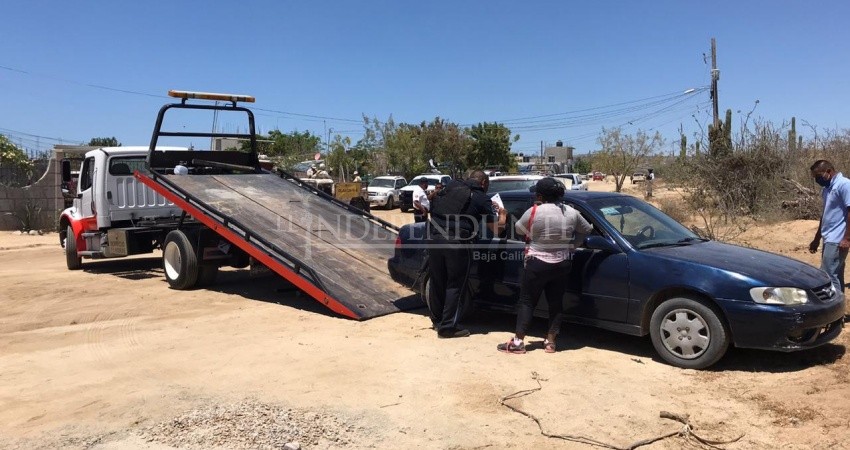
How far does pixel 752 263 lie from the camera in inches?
214

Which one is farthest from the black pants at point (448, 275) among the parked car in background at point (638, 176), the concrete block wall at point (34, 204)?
the parked car in background at point (638, 176)

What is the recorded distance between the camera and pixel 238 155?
11289 millimetres

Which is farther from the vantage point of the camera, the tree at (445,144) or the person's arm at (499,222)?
the tree at (445,144)

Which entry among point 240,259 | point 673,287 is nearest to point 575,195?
point 673,287

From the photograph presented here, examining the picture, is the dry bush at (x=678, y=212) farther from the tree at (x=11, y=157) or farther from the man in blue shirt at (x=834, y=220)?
the tree at (x=11, y=157)

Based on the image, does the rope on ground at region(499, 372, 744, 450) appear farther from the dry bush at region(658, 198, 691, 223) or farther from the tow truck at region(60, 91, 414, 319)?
the dry bush at region(658, 198, 691, 223)

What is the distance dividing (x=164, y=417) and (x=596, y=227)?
13.4 feet

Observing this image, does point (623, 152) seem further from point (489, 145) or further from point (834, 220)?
point (834, 220)

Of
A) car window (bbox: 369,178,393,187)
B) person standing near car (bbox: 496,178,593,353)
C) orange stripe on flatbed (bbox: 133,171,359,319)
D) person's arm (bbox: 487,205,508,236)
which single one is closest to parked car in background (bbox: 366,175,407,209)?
car window (bbox: 369,178,393,187)

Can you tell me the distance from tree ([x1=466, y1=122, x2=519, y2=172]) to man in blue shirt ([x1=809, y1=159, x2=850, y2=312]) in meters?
44.3

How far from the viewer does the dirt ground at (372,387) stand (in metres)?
4.13

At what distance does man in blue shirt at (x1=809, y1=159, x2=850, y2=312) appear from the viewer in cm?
641

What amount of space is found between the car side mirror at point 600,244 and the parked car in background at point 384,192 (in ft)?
75.9

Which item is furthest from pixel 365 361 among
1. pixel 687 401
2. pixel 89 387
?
pixel 687 401
